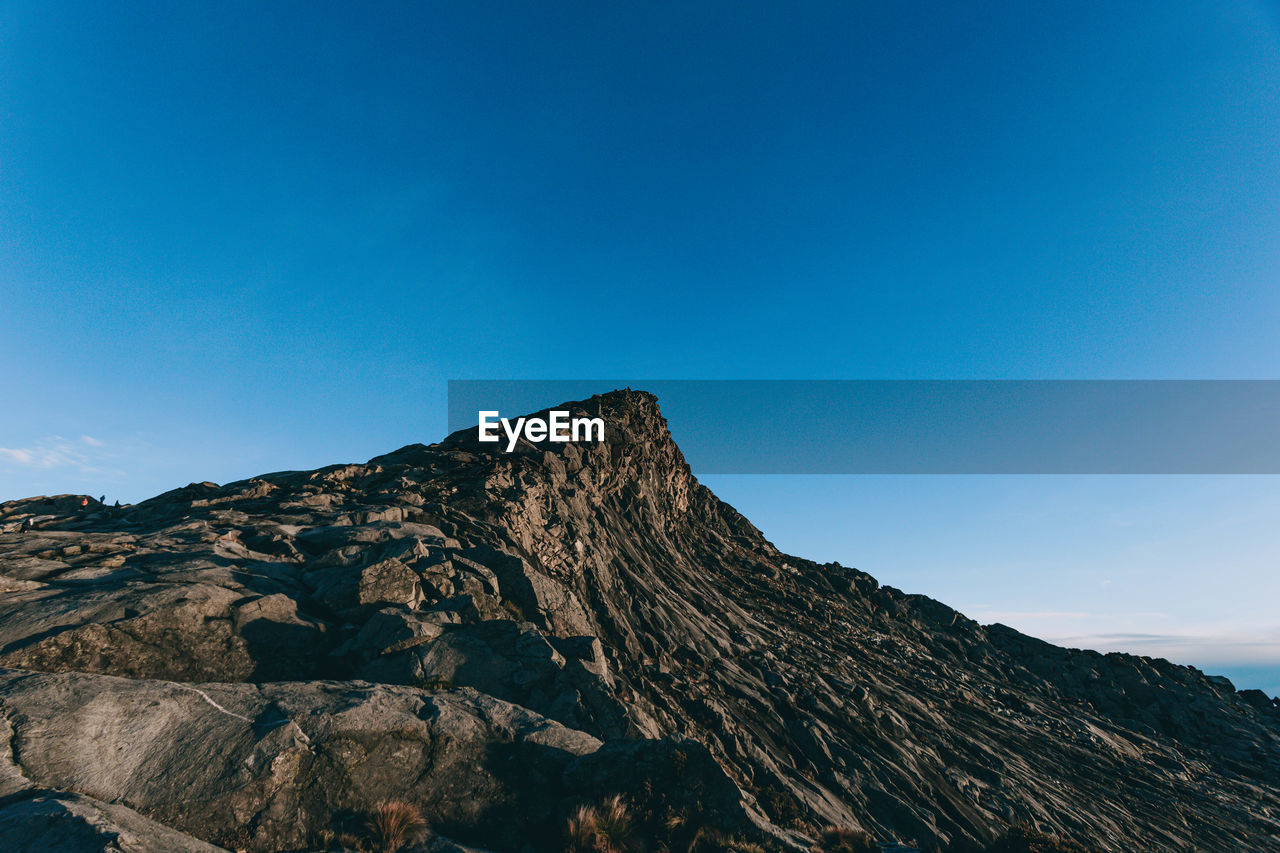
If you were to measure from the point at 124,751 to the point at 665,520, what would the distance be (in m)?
59.4

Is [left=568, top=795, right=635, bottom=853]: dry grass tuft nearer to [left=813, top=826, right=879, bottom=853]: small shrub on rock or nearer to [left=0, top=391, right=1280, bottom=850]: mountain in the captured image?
[left=0, top=391, right=1280, bottom=850]: mountain

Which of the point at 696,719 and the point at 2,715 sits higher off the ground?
the point at 2,715

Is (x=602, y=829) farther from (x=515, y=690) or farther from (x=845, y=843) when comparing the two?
(x=515, y=690)

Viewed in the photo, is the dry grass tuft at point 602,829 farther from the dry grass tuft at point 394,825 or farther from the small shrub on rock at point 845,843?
the small shrub on rock at point 845,843

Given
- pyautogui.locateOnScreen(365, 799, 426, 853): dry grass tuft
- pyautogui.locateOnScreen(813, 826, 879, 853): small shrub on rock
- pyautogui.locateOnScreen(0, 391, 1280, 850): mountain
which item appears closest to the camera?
pyautogui.locateOnScreen(365, 799, 426, 853): dry grass tuft

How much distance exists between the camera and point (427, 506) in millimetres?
35188

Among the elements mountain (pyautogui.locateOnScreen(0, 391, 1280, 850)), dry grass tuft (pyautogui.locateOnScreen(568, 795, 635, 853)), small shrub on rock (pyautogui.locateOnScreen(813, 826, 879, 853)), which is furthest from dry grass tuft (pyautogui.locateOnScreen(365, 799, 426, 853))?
small shrub on rock (pyautogui.locateOnScreen(813, 826, 879, 853))

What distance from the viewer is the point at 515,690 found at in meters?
18.7

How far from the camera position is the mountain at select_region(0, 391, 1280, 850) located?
1140 cm

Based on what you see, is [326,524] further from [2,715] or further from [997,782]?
[997,782]

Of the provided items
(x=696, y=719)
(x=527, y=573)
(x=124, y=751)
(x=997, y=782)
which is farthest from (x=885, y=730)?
(x=124, y=751)

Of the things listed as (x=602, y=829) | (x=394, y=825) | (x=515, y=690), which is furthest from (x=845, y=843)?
(x=515, y=690)

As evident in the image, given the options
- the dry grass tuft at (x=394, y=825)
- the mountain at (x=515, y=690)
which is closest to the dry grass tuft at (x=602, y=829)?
the mountain at (x=515, y=690)

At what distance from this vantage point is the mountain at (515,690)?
1140cm
